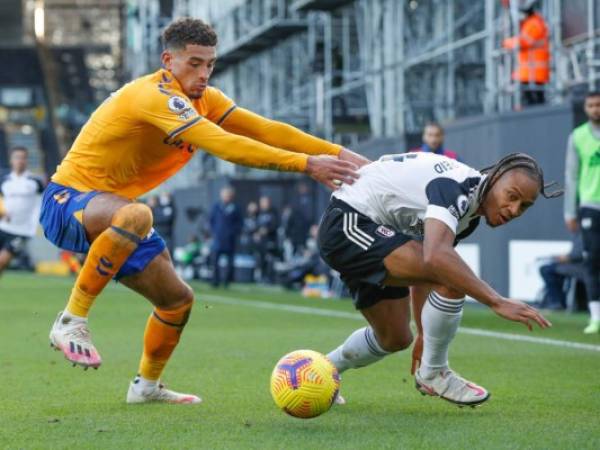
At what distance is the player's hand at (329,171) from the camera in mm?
6863

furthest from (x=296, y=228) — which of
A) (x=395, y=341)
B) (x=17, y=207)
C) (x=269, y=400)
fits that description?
(x=395, y=341)

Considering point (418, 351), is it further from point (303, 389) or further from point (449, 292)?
point (303, 389)

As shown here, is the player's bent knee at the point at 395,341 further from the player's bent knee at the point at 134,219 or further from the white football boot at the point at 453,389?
the player's bent knee at the point at 134,219

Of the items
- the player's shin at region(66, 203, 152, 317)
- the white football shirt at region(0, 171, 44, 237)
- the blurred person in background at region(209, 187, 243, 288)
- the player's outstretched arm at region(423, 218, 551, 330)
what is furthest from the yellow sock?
the blurred person in background at region(209, 187, 243, 288)

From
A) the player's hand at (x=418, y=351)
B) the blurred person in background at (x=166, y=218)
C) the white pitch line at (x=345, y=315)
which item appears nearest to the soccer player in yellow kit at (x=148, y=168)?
the player's hand at (x=418, y=351)

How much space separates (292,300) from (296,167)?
585 inches

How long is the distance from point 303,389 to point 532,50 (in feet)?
41.6

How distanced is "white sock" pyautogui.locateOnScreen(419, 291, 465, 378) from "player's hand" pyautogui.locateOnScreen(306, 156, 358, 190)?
30.6 inches

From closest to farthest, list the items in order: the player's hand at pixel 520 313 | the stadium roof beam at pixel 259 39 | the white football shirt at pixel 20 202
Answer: the player's hand at pixel 520 313 → the white football shirt at pixel 20 202 → the stadium roof beam at pixel 259 39

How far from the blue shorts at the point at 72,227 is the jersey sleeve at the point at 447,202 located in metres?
1.69

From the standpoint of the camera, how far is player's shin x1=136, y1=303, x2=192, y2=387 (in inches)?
309

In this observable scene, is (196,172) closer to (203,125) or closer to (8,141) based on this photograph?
(8,141)

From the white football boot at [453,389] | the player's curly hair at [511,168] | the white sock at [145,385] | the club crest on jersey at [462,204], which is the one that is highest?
the player's curly hair at [511,168]

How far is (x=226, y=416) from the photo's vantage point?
7277 millimetres
